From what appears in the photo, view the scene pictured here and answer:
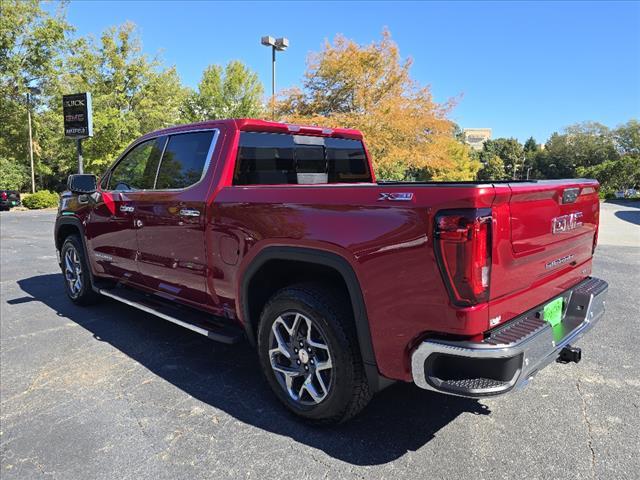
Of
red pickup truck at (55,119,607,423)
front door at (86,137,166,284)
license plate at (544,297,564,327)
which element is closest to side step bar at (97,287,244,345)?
red pickup truck at (55,119,607,423)

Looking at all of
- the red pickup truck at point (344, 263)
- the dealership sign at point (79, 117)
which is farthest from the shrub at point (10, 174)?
the red pickup truck at point (344, 263)

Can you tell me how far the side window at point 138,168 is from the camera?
4.11 meters

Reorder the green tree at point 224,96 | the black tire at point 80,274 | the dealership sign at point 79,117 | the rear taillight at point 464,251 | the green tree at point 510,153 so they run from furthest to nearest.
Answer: the green tree at point 510,153 → the green tree at point 224,96 → the dealership sign at point 79,117 → the black tire at point 80,274 → the rear taillight at point 464,251

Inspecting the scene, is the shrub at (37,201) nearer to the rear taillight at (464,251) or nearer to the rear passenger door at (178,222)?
the rear passenger door at (178,222)

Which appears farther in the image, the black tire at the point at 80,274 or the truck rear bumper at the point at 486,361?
the black tire at the point at 80,274

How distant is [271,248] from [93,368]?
2.07 metres

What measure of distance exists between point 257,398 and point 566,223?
2303 millimetres

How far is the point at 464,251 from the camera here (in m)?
2.04

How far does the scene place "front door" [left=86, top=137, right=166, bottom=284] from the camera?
164 inches

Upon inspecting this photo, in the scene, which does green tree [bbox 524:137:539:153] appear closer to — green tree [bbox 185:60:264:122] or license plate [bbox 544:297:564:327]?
green tree [bbox 185:60:264:122]

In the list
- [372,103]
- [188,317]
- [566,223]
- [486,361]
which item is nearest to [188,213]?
[188,317]

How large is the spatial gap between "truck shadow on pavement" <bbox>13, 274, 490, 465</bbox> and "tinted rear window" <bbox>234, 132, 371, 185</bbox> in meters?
1.53

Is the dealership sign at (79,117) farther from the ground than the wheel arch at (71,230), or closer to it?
farther from the ground

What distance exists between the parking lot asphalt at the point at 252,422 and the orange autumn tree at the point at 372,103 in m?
16.9
